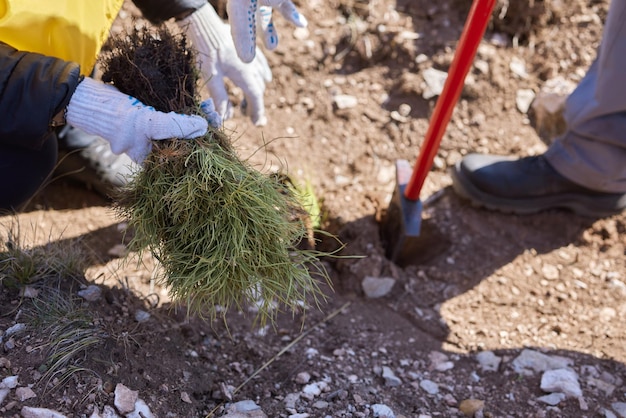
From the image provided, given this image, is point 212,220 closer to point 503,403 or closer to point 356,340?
point 356,340

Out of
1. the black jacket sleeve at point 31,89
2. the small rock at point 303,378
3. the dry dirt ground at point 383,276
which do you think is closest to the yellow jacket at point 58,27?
the black jacket sleeve at point 31,89

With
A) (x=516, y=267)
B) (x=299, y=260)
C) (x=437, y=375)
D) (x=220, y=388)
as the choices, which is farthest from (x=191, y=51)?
(x=516, y=267)

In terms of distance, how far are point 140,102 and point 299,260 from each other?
552 millimetres

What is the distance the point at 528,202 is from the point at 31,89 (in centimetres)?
184

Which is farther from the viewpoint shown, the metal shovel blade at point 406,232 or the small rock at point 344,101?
the small rock at point 344,101

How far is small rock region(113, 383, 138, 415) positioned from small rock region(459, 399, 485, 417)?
2.83 feet

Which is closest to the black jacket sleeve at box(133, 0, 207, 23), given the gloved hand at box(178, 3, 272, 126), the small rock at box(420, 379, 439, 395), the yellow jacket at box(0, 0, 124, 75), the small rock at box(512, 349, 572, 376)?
the gloved hand at box(178, 3, 272, 126)

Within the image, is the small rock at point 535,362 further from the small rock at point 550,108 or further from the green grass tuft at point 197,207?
the small rock at point 550,108

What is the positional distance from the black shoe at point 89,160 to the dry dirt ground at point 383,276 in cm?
10

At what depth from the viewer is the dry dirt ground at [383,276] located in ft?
5.16

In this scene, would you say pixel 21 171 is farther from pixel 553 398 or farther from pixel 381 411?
pixel 553 398

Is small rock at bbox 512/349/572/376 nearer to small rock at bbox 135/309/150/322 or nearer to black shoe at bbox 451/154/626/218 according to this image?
black shoe at bbox 451/154/626/218

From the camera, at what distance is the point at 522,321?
2.07 m

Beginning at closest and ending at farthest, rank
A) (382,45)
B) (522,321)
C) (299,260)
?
(299,260), (522,321), (382,45)
